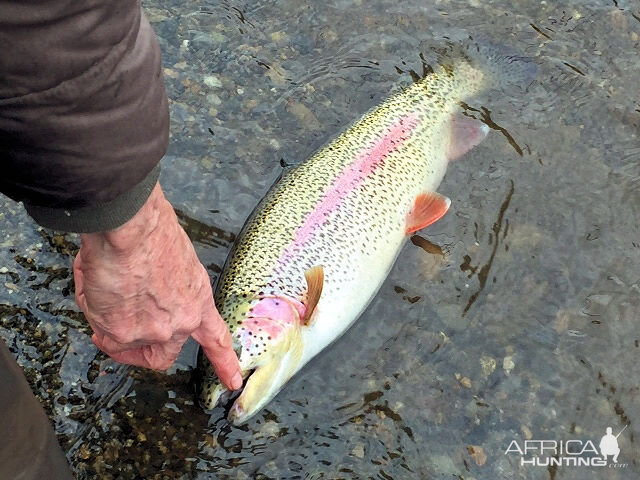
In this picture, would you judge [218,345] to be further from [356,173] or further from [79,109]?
[356,173]

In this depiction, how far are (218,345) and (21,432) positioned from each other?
651 millimetres

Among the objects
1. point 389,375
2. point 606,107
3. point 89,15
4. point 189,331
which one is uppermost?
point 89,15

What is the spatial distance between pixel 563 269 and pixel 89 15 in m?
2.81

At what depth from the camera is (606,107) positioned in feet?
13.8

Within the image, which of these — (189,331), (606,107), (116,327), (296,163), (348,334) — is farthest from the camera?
(606,107)

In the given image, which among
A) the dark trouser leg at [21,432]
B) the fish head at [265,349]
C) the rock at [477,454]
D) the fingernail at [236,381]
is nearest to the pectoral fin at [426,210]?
the fish head at [265,349]

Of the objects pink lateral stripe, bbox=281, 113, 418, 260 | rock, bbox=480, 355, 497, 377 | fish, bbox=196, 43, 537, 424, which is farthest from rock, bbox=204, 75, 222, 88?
rock, bbox=480, 355, 497, 377

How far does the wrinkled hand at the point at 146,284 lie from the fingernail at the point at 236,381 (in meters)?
0.46

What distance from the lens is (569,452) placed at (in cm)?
306

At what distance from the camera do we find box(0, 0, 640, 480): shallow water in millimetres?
3010

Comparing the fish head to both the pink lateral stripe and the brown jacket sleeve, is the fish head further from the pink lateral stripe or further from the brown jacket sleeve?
the brown jacket sleeve

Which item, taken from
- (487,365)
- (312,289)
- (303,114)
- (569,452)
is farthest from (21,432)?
(303,114)

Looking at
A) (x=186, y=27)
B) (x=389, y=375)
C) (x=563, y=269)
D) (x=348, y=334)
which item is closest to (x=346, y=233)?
(x=348, y=334)

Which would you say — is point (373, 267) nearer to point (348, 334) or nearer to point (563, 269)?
point (348, 334)
